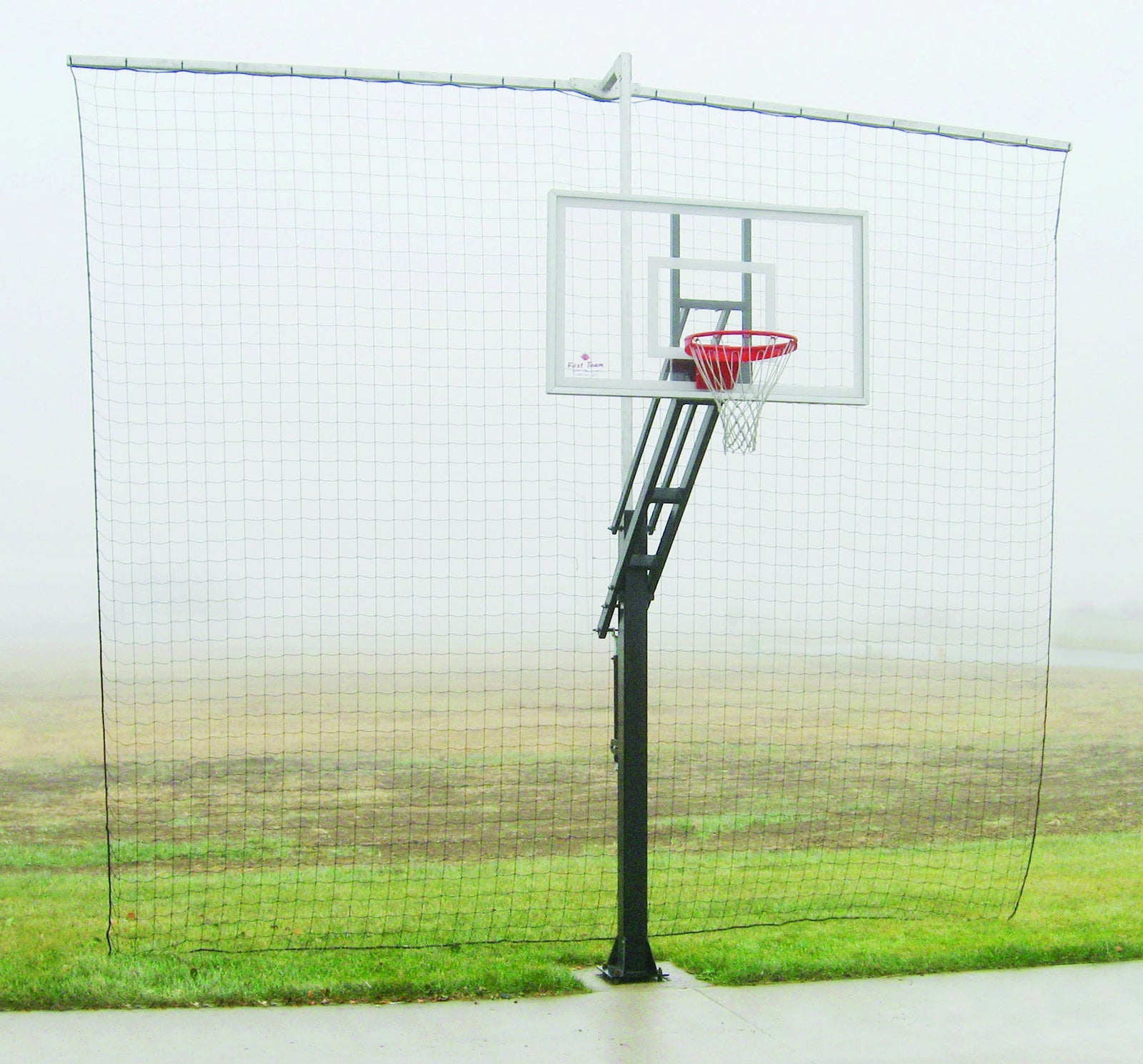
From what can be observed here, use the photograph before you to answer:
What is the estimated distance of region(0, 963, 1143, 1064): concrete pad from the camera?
392 centimetres

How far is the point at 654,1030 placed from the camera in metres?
4.16

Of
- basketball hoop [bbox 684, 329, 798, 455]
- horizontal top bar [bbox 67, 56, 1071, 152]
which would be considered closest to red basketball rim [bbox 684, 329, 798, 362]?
basketball hoop [bbox 684, 329, 798, 455]

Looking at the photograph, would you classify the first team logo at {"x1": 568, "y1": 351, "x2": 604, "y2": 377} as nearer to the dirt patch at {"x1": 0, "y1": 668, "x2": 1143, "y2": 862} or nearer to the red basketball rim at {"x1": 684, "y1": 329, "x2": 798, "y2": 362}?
the red basketball rim at {"x1": 684, "y1": 329, "x2": 798, "y2": 362}

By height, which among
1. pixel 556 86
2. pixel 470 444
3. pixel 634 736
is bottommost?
pixel 634 736

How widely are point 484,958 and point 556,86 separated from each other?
343 cm

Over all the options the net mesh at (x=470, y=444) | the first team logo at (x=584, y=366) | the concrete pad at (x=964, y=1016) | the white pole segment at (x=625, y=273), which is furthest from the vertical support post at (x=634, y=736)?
the first team logo at (x=584, y=366)

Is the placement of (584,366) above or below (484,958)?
above

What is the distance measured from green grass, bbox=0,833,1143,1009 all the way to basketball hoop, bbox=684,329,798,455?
79.3 inches

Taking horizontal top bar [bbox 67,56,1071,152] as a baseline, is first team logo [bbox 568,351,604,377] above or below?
below

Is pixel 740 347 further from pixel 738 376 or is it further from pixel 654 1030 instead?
pixel 654 1030

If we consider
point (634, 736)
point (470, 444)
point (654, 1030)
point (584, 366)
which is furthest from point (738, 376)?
point (470, 444)

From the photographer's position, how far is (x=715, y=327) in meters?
4.72

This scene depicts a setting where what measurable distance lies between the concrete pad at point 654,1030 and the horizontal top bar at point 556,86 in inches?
133

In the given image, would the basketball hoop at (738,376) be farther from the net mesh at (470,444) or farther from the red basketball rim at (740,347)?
the net mesh at (470,444)
